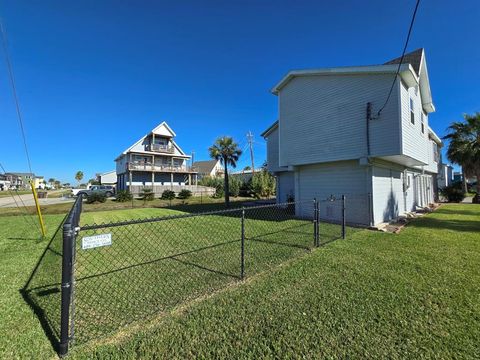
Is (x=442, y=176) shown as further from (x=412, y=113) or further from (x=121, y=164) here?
(x=121, y=164)

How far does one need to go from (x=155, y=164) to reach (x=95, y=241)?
32.7 meters

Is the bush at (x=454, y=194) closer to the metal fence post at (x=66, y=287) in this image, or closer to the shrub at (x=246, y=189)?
the shrub at (x=246, y=189)

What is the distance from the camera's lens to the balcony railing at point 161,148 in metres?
33.3

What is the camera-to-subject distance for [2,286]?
4020 mm

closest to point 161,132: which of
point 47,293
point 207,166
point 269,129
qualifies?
point 269,129

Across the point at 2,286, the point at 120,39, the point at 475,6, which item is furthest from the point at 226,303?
the point at 120,39

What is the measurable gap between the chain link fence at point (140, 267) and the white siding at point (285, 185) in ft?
26.1

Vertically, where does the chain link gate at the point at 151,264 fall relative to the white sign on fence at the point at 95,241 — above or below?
below

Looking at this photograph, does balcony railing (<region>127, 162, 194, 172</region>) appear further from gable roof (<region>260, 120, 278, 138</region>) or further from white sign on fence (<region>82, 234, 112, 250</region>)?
white sign on fence (<region>82, 234, 112, 250</region>)

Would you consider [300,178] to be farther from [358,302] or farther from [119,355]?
[119,355]

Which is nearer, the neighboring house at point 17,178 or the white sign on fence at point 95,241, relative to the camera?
the white sign on fence at point 95,241

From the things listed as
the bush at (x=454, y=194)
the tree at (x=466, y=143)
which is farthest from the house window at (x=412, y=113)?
the bush at (x=454, y=194)

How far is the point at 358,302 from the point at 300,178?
9.39 meters

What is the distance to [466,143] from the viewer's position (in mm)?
19609
